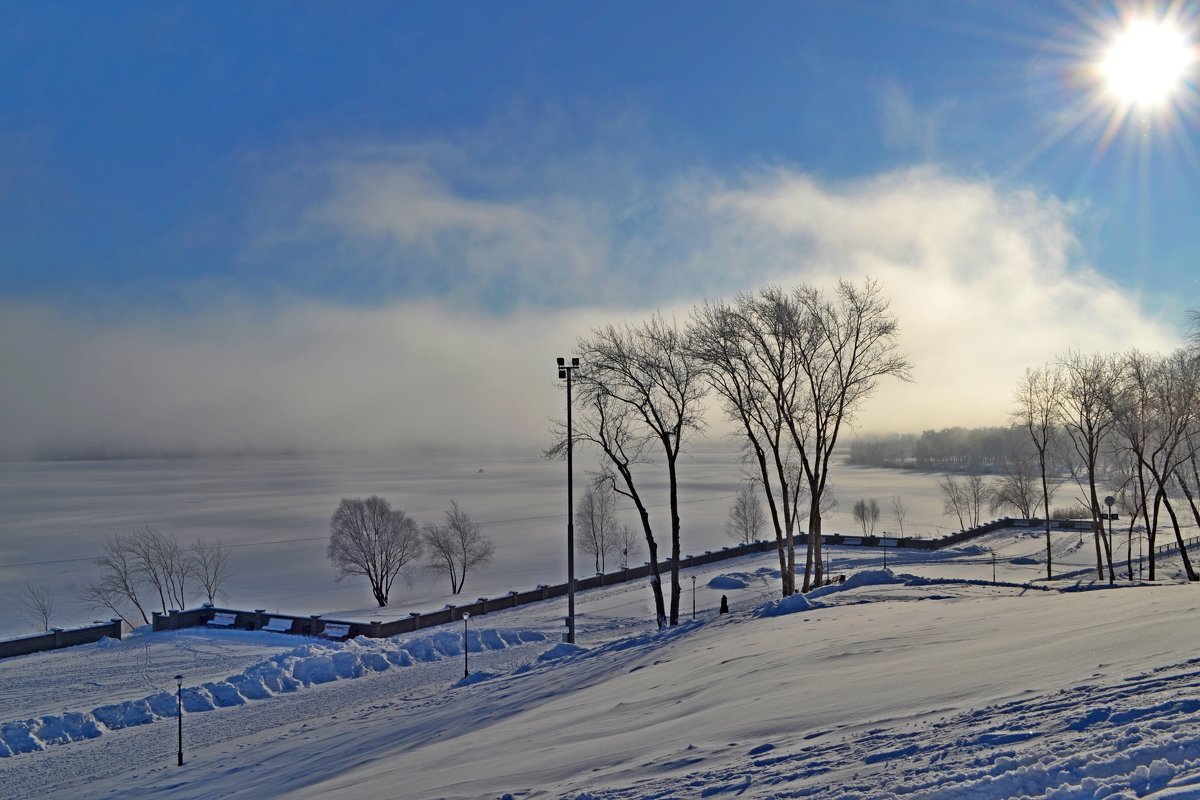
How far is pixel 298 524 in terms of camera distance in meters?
84.1

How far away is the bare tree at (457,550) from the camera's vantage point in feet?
167

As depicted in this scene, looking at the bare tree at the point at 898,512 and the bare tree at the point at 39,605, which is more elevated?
the bare tree at the point at 39,605

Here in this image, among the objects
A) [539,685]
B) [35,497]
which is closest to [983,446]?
[539,685]

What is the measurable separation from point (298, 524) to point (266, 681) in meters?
70.6

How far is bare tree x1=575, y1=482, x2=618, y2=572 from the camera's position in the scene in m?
59.0

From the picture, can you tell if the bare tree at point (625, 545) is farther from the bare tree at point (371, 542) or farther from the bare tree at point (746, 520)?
the bare tree at point (371, 542)

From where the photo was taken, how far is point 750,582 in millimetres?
36094

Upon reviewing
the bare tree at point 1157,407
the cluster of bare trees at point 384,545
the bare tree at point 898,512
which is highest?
the bare tree at point 1157,407

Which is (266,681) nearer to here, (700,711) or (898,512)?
(700,711)

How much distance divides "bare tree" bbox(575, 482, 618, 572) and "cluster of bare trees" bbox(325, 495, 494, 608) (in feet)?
31.0

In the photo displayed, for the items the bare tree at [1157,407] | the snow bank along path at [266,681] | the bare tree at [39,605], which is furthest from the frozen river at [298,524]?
the bare tree at [1157,407]

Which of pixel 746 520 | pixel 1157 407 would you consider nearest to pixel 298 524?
pixel 746 520

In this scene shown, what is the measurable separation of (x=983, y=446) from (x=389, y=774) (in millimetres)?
189463

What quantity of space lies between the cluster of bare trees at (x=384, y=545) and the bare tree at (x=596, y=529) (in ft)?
31.0
